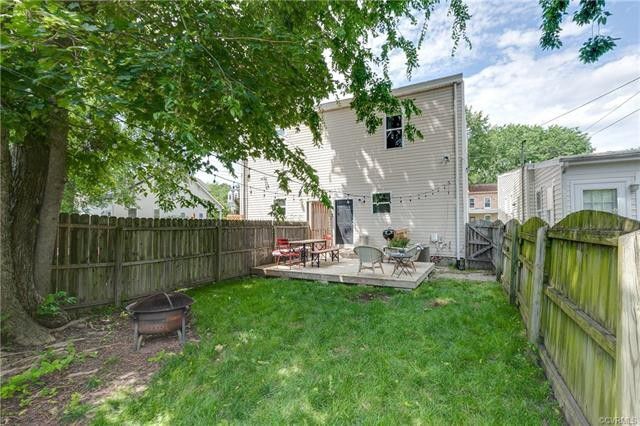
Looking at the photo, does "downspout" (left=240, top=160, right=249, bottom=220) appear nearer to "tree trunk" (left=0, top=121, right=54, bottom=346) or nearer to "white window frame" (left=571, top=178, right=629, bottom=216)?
"tree trunk" (left=0, top=121, right=54, bottom=346)

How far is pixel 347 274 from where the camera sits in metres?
7.58

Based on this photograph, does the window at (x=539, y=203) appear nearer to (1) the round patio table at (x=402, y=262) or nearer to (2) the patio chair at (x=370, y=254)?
(1) the round patio table at (x=402, y=262)

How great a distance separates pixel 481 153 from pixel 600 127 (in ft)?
55.1

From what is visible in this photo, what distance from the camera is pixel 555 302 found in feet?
9.07

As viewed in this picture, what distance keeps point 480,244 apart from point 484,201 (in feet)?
87.4

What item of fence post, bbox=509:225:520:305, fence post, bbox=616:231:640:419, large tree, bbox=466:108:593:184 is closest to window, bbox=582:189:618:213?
fence post, bbox=509:225:520:305

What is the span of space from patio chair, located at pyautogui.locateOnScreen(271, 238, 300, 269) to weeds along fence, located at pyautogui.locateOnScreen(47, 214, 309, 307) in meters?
0.82

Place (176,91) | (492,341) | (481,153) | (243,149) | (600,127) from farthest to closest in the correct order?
(481,153) < (600,127) < (243,149) < (492,341) < (176,91)

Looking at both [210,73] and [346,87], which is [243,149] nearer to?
[210,73]

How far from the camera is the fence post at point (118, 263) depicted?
5.55 meters

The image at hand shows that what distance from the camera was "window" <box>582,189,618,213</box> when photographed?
8820 millimetres

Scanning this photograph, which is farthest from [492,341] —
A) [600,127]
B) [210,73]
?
[600,127]

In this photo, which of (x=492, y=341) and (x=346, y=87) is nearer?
(x=492, y=341)

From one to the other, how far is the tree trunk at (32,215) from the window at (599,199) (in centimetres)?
1267
